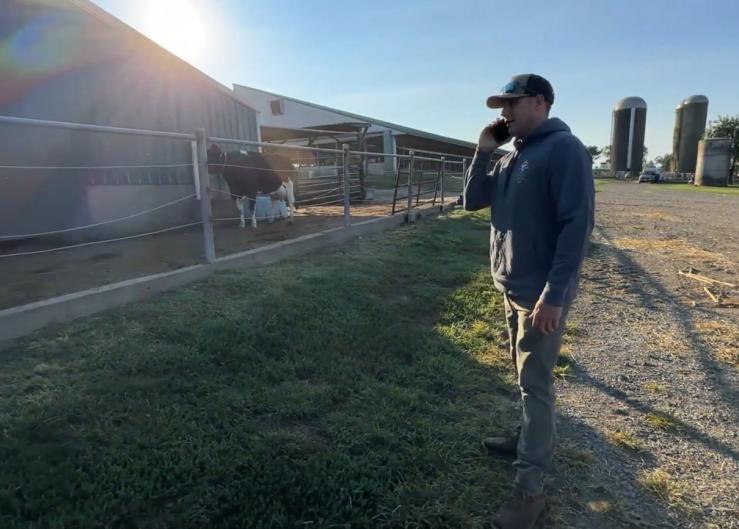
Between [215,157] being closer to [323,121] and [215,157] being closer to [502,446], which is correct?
[502,446]

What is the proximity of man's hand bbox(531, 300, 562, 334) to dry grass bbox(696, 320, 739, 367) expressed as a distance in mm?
2337

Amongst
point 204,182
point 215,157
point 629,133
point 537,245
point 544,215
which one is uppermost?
point 629,133

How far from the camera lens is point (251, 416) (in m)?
2.12

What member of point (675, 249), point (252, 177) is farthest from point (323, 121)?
point (675, 249)

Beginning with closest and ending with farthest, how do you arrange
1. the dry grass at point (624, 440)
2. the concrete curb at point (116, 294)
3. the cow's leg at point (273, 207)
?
the dry grass at point (624, 440) < the concrete curb at point (116, 294) < the cow's leg at point (273, 207)

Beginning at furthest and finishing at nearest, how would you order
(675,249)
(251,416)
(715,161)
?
1. (715,161)
2. (675,249)
3. (251,416)

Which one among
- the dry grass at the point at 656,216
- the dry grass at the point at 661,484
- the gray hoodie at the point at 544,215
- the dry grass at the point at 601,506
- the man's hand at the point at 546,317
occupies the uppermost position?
the gray hoodie at the point at 544,215

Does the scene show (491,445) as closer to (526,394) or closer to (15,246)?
(526,394)

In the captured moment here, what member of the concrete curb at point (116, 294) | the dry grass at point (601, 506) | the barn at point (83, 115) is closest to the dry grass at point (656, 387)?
the dry grass at point (601, 506)

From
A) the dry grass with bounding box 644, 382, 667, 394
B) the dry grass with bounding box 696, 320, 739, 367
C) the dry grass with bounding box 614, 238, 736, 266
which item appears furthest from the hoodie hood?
the dry grass with bounding box 614, 238, 736, 266

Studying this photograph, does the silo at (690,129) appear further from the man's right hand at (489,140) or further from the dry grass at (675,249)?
the man's right hand at (489,140)

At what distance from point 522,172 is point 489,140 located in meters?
0.34

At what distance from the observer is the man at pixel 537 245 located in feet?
5.02

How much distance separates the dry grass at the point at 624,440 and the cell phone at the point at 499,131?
153cm
